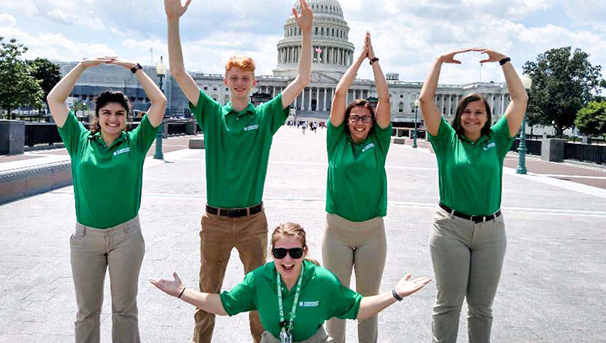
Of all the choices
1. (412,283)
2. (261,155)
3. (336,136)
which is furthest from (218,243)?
(412,283)

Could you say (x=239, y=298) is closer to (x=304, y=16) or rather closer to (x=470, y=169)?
(x=470, y=169)

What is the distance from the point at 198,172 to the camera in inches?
671

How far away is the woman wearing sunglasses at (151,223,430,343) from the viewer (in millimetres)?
3064

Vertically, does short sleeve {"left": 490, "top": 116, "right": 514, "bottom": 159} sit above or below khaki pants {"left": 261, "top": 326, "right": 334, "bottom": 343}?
above

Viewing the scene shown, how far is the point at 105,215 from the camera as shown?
3.65 metres

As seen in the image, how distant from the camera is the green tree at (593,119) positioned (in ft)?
175

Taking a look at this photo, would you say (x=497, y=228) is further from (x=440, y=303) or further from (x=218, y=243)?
(x=218, y=243)

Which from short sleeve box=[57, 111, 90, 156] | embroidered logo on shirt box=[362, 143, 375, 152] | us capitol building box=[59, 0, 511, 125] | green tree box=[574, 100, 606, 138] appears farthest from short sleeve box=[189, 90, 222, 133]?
us capitol building box=[59, 0, 511, 125]

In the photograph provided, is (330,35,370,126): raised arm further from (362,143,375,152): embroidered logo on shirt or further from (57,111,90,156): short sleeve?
(57,111,90,156): short sleeve

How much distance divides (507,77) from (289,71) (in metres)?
129

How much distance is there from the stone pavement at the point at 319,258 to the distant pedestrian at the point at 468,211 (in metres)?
0.78

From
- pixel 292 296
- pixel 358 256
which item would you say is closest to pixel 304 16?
pixel 358 256

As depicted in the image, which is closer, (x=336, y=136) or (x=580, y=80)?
(x=336, y=136)

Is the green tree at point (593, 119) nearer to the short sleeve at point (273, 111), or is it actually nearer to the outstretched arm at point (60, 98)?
the short sleeve at point (273, 111)
